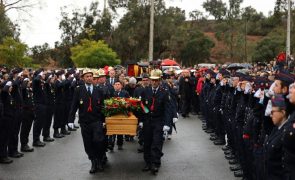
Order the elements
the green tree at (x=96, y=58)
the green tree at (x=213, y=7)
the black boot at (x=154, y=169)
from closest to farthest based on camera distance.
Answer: the black boot at (x=154, y=169), the green tree at (x=96, y=58), the green tree at (x=213, y=7)

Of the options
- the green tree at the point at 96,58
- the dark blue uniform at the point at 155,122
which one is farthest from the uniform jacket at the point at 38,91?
the green tree at the point at 96,58

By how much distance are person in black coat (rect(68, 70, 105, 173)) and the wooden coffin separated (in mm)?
187

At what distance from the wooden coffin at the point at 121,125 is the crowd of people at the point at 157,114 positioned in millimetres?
198

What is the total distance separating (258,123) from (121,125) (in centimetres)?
337

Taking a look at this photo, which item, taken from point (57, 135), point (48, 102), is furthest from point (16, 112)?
point (57, 135)

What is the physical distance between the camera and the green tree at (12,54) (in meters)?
31.5

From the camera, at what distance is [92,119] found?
996 cm

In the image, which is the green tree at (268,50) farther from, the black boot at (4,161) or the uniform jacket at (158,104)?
the black boot at (4,161)

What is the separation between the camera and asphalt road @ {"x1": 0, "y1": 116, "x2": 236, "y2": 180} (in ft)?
31.5

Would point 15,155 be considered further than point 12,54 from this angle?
No

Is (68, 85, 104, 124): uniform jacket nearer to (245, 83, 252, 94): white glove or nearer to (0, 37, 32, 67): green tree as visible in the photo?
(245, 83, 252, 94): white glove

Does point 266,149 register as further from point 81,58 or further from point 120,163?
point 81,58

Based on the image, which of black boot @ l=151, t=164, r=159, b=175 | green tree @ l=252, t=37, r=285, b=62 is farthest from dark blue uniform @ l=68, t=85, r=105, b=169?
green tree @ l=252, t=37, r=285, b=62

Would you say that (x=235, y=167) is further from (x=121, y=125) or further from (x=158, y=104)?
(x=121, y=125)
